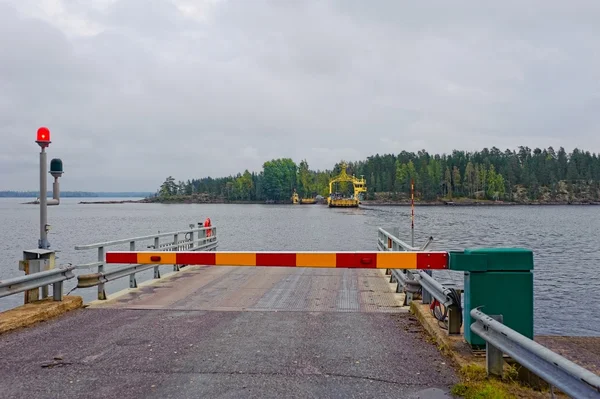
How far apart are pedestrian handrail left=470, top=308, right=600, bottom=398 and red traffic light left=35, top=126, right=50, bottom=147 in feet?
24.4

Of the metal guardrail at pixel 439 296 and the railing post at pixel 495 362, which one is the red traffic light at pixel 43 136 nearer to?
the metal guardrail at pixel 439 296

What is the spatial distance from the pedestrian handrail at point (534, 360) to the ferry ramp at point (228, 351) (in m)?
0.52

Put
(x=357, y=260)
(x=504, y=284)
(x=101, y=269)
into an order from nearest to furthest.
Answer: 1. (x=504, y=284)
2. (x=357, y=260)
3. (x=101, y=269)

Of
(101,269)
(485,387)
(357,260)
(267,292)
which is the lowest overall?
(267,292)

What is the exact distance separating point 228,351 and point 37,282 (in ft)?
12.1

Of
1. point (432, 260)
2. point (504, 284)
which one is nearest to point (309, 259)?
point (432, 260)

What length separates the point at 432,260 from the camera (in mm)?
6078

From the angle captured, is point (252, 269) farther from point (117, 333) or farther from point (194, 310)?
point (117, 333)

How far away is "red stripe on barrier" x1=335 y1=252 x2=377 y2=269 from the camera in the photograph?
6.48m

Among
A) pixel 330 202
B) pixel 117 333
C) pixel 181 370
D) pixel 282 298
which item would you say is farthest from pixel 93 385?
pixel 330 202

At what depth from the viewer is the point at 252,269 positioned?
13.9 meters

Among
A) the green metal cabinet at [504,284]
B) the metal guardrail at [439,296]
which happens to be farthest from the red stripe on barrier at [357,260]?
the green metal cabinet at [504,284]

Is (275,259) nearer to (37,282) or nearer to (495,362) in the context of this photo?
(495,362)

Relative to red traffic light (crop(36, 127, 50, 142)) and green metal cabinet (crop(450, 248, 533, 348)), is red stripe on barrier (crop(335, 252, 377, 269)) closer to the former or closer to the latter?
green metal cabinet (crop(450, 248, 533, 348))
